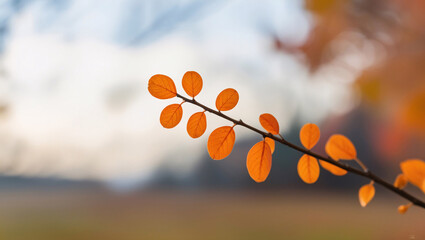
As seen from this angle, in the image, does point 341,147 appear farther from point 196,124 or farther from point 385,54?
point 385,54

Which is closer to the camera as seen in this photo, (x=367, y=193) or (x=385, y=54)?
(x=367, y=193)

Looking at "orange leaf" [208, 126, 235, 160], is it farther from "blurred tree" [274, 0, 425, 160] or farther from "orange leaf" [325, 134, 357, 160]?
"blurred tree" [274, 0, 425, 160]

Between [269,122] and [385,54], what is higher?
[385,54]

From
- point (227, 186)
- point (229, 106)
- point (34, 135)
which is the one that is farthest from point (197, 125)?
point (227, 186)

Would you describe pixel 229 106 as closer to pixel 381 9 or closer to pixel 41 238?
pixel 41 238

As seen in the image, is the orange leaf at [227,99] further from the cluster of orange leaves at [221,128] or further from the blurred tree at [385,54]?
the blurred tree at [385,54]

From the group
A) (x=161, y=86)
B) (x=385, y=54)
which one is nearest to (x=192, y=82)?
(x=161, y=86)
